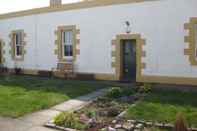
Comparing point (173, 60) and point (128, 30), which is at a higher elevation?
point (128, 30)

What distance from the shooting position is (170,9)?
49.5 feet

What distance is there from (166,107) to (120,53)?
6804 millimetres

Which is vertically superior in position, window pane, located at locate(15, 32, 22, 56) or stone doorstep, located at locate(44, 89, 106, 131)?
window pane, located at locate(15, 32, 22, 56)

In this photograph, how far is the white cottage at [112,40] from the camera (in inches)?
588

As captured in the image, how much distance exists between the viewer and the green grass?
916 cm

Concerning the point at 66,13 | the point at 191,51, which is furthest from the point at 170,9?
Answer: the point at 66,13

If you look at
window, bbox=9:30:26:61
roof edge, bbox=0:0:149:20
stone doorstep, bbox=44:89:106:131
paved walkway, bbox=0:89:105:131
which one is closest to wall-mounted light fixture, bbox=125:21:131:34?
roof edge, bbox=0:0:149:20

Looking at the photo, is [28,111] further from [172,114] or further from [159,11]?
[159,11]

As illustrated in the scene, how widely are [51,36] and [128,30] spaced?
5.35 meters

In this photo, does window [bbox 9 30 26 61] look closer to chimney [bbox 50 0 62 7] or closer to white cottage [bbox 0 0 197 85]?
white cottage [bbox 0 0 197 85]

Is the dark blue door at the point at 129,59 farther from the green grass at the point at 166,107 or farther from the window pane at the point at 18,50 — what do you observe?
the window pane at the point at 18,50

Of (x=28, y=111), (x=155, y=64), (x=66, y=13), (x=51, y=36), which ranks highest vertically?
(x=66, y=13)

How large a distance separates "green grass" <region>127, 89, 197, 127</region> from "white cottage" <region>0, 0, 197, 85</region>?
286cm

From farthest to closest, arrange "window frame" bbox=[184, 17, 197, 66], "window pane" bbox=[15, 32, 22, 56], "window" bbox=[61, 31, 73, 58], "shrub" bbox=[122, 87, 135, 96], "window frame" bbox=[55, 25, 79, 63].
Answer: "window pane" bbox=[15, 32, 22, 56] → "window" bbox=[61, 31, 73, 58] → "window frame" bbox=[55, 25, 79, 63] → "window frame" bbox=[184, 17, 197, 66] → "shrub" bbox=[122, 87, 135, 96]
